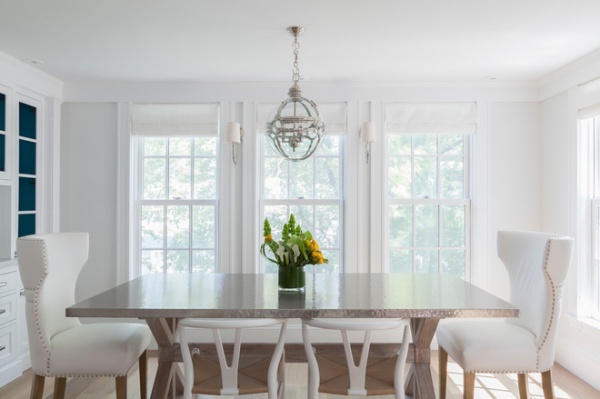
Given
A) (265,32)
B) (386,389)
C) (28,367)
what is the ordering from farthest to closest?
(28,367) → (265,32) → (386,389)

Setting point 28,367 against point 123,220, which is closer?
point 28,367

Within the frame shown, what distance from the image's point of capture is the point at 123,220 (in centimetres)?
472

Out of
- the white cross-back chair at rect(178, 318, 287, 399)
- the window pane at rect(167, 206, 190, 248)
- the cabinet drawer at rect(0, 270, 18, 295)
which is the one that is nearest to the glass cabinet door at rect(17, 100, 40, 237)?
the cabinet drawer at rect(0, 270, 18, 295)

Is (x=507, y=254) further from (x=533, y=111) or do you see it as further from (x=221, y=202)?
(x=221, y=202)

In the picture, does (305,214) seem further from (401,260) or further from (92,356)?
(92,356)

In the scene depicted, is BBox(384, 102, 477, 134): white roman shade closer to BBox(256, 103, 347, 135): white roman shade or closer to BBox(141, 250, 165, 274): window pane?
BBox(256, 103, 347, 135): white roman shade

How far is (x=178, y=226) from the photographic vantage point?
15.9 feet

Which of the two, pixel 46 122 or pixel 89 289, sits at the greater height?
pixel 46 122

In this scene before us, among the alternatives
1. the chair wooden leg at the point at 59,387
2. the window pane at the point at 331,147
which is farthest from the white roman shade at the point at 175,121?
the chair wooden leg at the point at 59,387

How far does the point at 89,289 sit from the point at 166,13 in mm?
2849

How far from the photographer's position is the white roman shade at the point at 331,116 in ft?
15.4

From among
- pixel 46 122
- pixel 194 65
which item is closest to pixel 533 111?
pixel 194 65

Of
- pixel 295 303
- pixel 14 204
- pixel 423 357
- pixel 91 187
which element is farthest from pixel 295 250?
pixel 91 187

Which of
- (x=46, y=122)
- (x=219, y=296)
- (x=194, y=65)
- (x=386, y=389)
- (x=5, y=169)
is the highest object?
(x=194, y=65)
